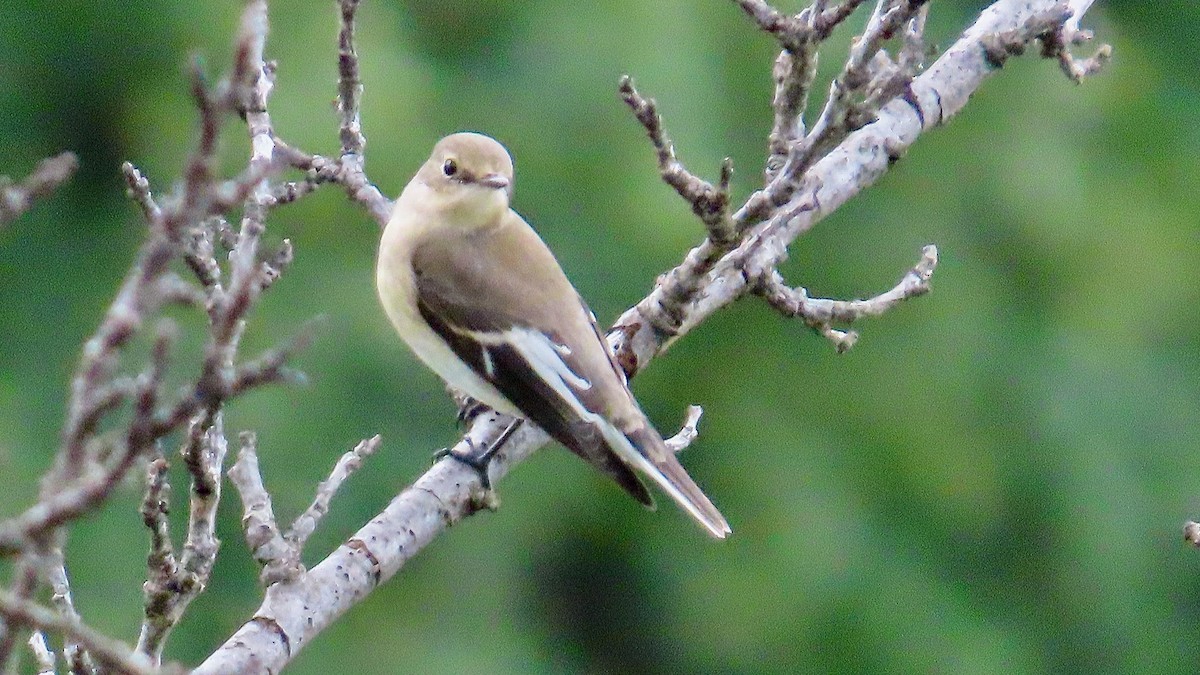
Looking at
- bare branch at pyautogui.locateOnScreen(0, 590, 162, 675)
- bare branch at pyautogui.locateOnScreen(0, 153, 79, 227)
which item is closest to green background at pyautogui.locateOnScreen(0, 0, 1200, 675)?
bare branch at pyautogui.locateOnScreen(0, 153, 79, 227)

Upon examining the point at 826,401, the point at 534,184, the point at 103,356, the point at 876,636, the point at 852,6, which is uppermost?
the point at 852,6

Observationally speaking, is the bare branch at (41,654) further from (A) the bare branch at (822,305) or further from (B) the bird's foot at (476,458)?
(A) the bare branch at (822,305)

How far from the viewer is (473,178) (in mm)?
4891

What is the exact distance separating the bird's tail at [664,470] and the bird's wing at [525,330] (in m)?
0.06

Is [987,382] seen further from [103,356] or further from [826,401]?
[103,356]

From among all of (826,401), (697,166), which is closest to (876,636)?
(826,401)

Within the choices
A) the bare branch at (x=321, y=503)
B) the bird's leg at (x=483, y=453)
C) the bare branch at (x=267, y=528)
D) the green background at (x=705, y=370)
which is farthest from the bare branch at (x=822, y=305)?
the green background at (x=705, y=370)

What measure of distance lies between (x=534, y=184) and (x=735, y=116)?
115 cm

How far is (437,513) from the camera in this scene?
12.6 ft

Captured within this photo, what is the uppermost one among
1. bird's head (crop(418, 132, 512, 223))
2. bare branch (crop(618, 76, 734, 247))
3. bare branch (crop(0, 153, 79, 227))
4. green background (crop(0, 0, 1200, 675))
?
bare branch (crop(0, 153, 79, 227))

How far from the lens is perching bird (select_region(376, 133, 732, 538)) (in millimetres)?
4250

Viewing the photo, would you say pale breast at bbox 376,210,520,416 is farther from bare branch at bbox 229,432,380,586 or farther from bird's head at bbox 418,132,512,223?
bare branch at bbox 229,432,380,586

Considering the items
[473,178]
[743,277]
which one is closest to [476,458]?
[743,277]

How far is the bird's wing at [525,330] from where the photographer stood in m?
4.26
